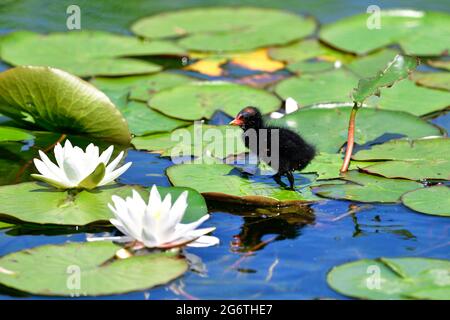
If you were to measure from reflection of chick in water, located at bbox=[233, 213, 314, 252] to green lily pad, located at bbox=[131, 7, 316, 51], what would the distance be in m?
3.60

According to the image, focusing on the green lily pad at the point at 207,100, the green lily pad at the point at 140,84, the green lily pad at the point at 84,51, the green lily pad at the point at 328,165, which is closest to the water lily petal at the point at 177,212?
the green lily pad at the point at 328,165

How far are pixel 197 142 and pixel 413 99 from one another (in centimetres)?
195

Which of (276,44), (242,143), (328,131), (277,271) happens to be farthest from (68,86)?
(276,44)

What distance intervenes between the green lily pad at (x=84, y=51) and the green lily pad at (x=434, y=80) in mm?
2332

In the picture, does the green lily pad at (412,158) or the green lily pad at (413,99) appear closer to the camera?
the green lily pad at (412,158)

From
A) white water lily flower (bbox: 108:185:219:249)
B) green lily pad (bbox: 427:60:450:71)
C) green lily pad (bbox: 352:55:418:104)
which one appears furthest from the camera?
green lily pad (bbox: 427:60:450:71)

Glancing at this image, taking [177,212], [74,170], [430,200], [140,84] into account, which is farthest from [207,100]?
[177,212]

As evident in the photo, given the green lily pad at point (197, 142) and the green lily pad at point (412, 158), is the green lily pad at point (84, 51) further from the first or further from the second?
the green lily pad at point (412, 158)

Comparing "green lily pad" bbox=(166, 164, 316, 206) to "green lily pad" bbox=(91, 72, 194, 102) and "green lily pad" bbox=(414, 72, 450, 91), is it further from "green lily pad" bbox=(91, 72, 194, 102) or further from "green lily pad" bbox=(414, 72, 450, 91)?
"green lily pad" bbox=(414, 72, 450, 91)

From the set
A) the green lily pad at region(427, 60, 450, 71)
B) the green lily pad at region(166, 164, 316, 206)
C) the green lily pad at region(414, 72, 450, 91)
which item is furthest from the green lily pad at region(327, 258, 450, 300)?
the green lily pad at region(427, 60, 450, 71)

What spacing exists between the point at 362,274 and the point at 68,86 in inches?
109

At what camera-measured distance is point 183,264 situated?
15.5 feet

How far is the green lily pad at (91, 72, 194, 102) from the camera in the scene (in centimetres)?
754

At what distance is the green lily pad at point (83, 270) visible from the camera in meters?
4.46
